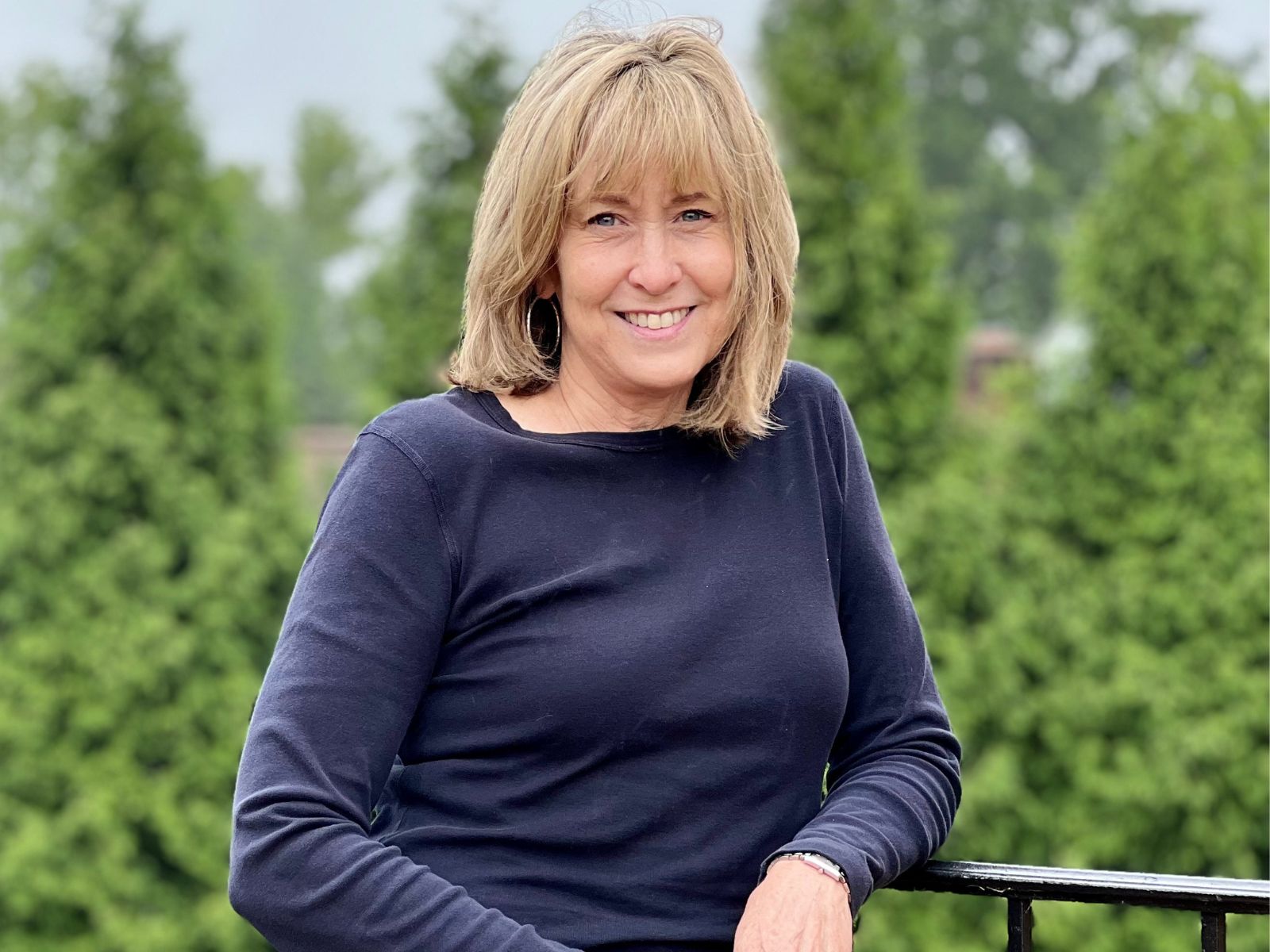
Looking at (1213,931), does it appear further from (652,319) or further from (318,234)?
(318,234)

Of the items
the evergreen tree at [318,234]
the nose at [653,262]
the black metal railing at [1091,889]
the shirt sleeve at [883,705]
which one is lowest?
the black metal railing at [1091,889]

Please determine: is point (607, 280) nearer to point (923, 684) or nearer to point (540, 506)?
point (540, 506)

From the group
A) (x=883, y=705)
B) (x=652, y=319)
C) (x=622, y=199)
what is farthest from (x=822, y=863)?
(x=622, y=199)

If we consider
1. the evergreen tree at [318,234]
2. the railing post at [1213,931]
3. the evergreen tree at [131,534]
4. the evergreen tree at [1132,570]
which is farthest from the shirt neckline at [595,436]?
the evergreen tree at [318,234]

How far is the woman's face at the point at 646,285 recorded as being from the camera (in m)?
1.41

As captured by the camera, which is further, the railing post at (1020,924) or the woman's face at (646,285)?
the railing post at (1020,924)

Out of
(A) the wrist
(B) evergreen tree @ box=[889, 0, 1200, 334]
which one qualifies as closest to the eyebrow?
(A) the wrist

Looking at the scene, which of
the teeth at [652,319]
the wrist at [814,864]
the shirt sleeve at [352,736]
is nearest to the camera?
the shirt sleeve at [352,736]

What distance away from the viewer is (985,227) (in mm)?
17812

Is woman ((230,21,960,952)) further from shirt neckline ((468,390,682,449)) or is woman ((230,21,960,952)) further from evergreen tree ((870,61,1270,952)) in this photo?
evergreen tree ((870,61,1270,952))

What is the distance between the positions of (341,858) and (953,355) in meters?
4.15

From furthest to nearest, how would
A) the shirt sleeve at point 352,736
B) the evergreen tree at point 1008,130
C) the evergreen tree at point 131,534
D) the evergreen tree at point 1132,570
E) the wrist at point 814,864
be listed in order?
the evergreen tree at point 1008,130, the evergreen tree at point 131,534, the evergreen tree at point 1132,570, the wrist at point 814,864, the shirt sleeve at point 352,736

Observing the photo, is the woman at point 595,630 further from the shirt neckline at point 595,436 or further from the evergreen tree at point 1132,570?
the evergreen tree at point 1132,570

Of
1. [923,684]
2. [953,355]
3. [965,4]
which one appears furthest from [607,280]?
[965,4]
